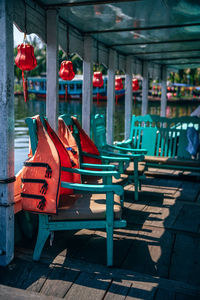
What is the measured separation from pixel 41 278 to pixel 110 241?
61 cm

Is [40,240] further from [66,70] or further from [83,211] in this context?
[66,70]

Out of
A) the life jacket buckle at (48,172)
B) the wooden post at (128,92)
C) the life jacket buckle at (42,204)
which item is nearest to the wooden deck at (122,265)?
the life jacket buckle at (42,204)

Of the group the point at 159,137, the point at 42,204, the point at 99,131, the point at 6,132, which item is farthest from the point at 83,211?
the point at 159,137

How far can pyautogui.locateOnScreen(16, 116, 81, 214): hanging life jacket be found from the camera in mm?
2775

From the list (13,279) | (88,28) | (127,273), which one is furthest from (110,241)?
(88,28)

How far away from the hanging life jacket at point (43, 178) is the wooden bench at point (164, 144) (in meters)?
2.74

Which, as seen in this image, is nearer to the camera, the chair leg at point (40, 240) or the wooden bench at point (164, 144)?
the chair leg at point (40, 240)

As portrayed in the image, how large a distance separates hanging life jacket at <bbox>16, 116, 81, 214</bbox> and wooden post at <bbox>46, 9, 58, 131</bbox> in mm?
1486

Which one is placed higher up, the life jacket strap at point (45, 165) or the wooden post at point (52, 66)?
the wooden post at point (52, 66)

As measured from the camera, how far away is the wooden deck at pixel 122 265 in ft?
8.17

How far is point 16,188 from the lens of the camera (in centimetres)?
321

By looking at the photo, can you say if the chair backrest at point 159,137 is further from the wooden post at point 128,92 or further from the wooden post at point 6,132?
the wooden post at point 6,132

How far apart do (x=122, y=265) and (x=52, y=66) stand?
8.34 ft

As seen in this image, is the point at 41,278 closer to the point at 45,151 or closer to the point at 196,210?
the point at 45,151
